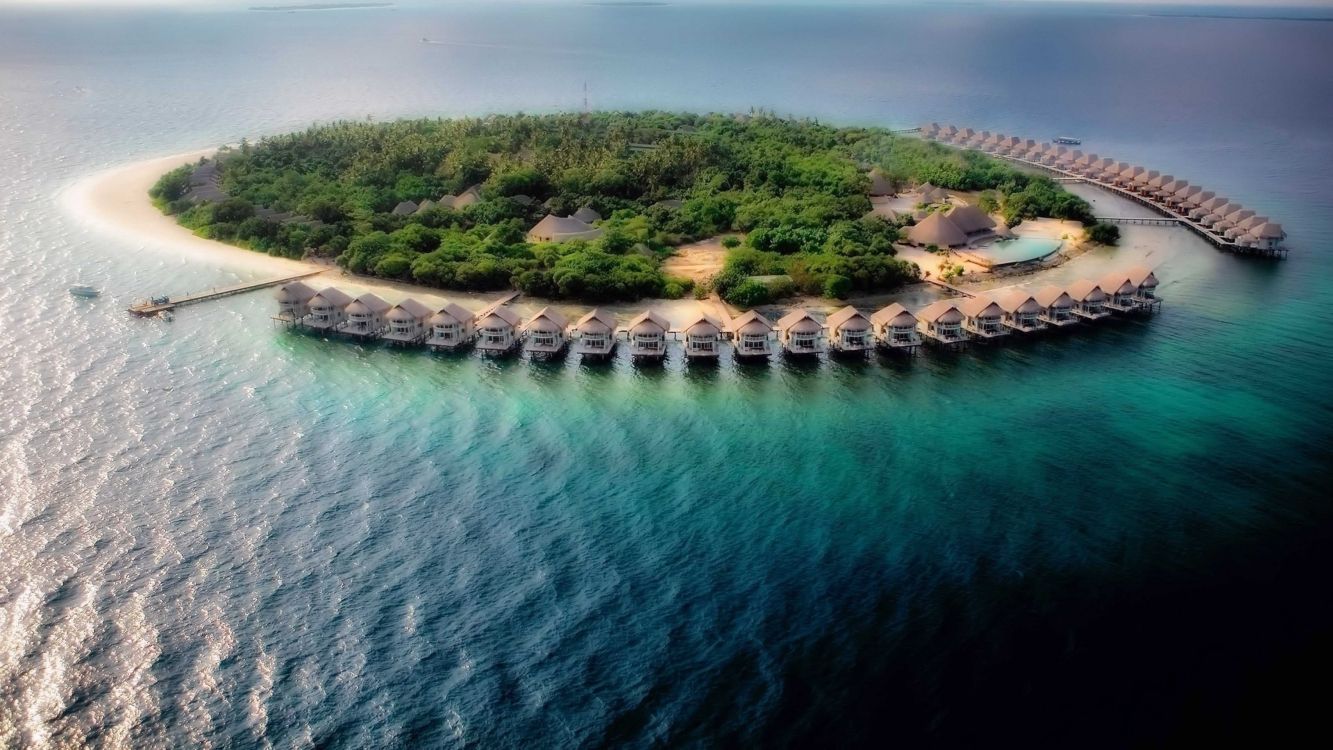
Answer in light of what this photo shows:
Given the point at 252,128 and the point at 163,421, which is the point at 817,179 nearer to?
the point at 163,421

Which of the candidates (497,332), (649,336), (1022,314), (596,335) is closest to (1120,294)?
(1022,314)

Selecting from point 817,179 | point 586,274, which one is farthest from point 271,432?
point 817,179

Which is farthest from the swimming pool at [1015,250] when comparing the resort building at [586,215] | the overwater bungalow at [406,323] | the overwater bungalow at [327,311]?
the overwater bungalow at [327,311]

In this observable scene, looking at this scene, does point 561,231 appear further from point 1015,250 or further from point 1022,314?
point 1015,250

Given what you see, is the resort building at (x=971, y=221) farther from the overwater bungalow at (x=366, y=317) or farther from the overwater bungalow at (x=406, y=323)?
the overwater bungalow at (x=366, y=317)

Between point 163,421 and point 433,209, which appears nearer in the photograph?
point 163,421

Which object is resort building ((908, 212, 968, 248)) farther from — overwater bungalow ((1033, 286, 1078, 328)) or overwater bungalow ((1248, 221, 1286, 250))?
overwater bungalow ((1248, 221, 1286, 250))

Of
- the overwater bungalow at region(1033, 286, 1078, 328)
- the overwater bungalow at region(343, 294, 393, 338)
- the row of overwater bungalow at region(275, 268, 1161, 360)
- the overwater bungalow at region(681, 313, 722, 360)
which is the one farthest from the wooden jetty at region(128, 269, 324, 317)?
the overwater bungalow at region(1033, 286, 1078, 328)
